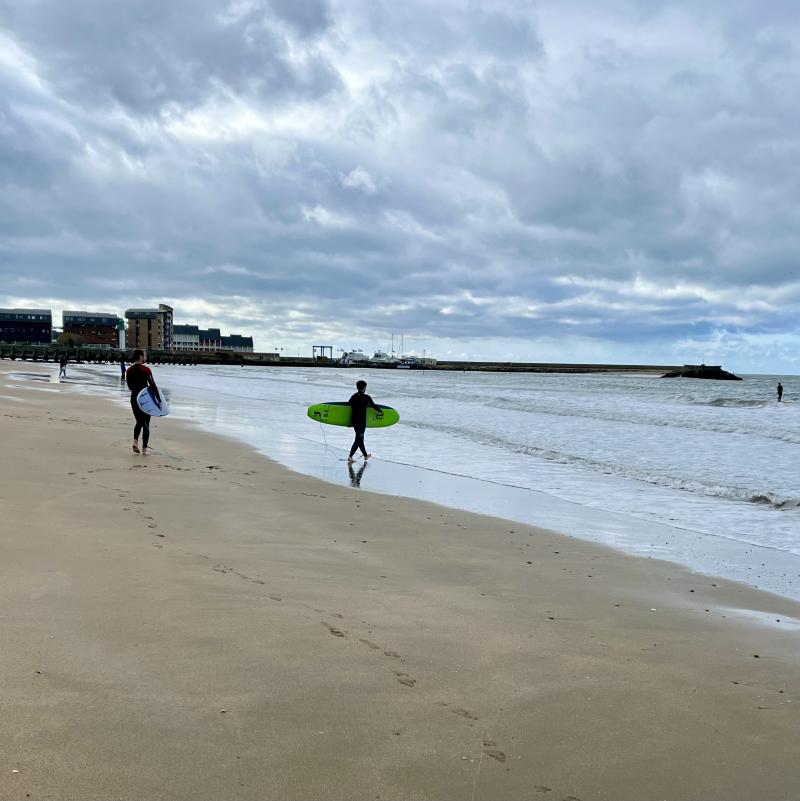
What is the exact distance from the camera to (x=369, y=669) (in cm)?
400

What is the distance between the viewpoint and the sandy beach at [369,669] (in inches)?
118

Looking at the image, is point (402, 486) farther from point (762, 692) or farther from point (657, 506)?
point (762, 692)

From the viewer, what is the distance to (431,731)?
11.0 feet

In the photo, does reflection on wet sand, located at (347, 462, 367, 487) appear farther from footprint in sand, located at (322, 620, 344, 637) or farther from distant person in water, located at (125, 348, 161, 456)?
footprint in sand, located at (322, 620, 344, 637)

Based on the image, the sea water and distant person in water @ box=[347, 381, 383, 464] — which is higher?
distant person in water @ box=[347, 381, 383, 464]

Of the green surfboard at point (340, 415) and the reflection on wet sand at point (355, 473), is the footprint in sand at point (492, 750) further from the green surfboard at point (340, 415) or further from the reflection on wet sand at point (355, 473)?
the green surfboard at point (340, 415)

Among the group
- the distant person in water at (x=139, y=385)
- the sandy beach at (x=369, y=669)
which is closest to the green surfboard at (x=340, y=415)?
the distant person in water at (x=139, y=385)

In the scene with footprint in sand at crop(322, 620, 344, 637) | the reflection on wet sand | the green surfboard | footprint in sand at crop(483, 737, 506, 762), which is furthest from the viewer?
the green surfboard

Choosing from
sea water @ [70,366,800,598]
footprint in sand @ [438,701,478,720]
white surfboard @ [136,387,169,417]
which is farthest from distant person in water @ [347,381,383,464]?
footprint in sand @ [438,701,478,720]

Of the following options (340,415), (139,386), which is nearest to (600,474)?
(340,415)

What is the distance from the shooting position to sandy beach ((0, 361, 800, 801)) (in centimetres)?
299

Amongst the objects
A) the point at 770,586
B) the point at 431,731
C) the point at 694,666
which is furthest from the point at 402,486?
the point at 431,731

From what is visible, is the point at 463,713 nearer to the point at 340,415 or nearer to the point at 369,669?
the point at 369,669

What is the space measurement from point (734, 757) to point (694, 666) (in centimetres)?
119
